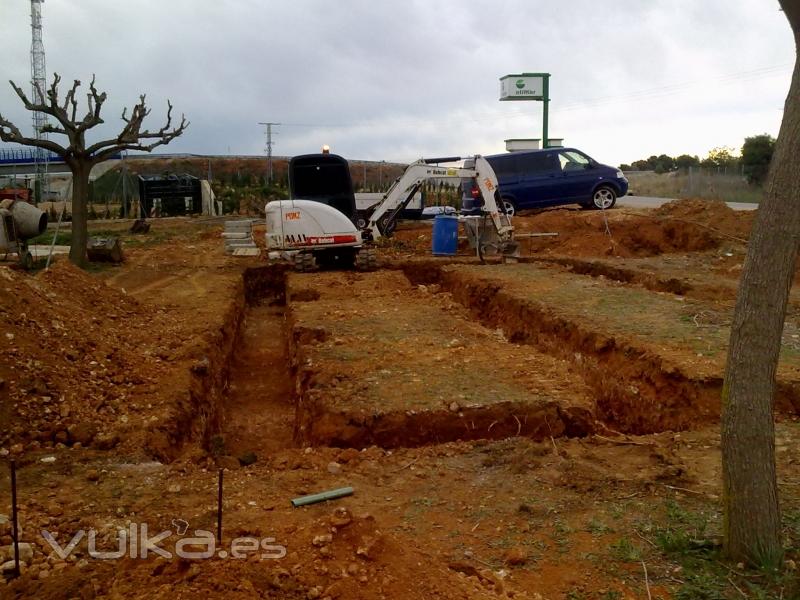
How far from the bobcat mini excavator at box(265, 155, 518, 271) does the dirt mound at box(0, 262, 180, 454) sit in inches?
236

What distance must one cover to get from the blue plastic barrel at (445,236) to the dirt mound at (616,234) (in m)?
2.07

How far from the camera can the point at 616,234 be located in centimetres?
1911

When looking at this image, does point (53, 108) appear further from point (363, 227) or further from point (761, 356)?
point (761, 356)

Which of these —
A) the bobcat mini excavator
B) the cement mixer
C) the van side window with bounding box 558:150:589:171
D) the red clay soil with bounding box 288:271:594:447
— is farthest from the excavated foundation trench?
the van side window with bounding box 558:150:589:171

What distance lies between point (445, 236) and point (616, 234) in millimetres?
4618

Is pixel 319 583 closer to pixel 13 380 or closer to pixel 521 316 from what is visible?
pixel 13 380

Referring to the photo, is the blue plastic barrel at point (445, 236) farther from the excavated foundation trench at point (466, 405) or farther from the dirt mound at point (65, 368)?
the dirt mound at point (65, 368)

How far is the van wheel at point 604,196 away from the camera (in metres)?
20.5

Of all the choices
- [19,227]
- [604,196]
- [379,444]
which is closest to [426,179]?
[604,196]

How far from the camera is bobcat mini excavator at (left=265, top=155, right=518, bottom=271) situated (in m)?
15.5

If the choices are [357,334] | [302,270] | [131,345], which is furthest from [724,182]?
[131,345]

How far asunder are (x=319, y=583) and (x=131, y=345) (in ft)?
20.5

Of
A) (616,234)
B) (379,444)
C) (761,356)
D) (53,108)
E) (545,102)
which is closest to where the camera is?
(761,356)

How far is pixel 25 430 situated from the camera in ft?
18.8
